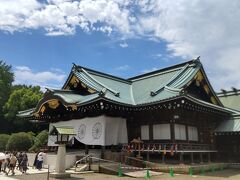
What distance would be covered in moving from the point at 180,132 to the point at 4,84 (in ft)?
170

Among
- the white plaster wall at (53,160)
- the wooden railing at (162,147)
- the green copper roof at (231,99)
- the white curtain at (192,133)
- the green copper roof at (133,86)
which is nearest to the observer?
the wooden railing at (162,147)

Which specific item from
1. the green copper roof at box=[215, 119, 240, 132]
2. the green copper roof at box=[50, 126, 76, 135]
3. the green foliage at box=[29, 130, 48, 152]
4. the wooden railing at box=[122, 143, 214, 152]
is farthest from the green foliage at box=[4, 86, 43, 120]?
the green copper roof at box=[50, 126, 76, 135]

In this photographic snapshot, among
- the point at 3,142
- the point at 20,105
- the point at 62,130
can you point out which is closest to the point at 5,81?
the point at 20,105

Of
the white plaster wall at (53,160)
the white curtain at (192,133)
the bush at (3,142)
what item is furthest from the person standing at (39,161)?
the bush at (3,142)

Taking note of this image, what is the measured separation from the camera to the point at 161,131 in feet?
75.3

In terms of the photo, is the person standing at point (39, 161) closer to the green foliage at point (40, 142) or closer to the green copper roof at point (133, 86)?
the green copper roof at point (133, 86)

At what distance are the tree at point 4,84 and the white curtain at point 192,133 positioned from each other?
1598 inches

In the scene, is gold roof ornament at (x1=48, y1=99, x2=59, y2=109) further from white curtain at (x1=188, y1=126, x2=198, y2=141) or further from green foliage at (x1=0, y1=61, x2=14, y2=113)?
green foliage at (x1=0, y1=61, x2=14, y2=113)

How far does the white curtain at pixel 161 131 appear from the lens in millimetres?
22516

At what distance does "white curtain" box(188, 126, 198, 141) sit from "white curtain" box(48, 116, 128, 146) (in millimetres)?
5316

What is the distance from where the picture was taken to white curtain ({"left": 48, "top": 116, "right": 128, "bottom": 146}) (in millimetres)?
23125

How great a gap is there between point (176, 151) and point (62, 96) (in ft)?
31.3

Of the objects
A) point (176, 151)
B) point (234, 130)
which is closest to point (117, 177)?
point (176, 151)

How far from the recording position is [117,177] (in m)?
17.3
